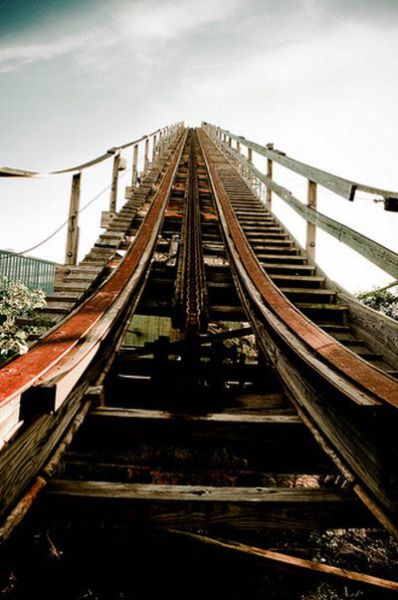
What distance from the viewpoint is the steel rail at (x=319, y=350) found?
4.88 ft

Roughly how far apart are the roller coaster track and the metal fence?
98.6 ft

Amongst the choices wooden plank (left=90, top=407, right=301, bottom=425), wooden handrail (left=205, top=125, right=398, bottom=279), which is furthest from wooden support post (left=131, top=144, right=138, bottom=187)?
wooden plank (left=90, top=407, right=301, bottom=425)

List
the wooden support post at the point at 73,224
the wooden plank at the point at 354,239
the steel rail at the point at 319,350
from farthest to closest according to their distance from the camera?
the wooden support post at the point at 73,224 → the wooden plank at the point at 354,239 → the steel rail at the point at 319,350

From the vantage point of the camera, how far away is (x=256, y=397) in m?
2.21

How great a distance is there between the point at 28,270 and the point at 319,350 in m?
33.1

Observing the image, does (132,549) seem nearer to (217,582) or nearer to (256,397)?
(217,582)

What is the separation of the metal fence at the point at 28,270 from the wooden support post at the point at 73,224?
28.5m

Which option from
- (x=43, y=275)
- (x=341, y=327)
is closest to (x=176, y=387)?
(x=341, y=327)

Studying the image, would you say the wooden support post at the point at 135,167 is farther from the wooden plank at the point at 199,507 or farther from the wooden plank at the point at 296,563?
the wooden plank at the point at 296,563

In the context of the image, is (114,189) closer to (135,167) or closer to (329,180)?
(135,167)

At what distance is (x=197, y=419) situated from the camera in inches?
66.1

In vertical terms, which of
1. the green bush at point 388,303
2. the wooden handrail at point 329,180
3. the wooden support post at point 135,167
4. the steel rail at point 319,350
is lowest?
the steel rail at point 319,350

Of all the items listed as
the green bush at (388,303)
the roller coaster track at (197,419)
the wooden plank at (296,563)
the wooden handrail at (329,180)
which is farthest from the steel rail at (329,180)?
the green bush at (388,303)

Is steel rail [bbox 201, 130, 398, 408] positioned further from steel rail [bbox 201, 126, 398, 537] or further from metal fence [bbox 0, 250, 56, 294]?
metal fence [bbox 0, 250, 56, 294]
